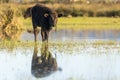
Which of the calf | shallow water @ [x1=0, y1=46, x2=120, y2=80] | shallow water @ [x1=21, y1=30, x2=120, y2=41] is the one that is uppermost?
shallow water @ [x1=0, y1=46, x2=120, y2=80]

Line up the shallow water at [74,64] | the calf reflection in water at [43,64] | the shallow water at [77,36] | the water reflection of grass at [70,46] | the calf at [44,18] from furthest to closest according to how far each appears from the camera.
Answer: the shallow water at [77,36] < the calf at [44,18] < the water reflection of grass at [70,46] < the calf reflection in water at [43,64] < the shallow water at [74,64]

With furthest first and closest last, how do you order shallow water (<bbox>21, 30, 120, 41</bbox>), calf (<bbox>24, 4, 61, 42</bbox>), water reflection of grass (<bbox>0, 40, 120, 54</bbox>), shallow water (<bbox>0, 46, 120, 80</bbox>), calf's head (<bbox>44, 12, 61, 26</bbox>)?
shallow water (<bbox>21, 30, 120, 41</bbox>)
calf (<bbox>24, 4, 61, 42</bbox>)
calf's head (<bbox>44, 12, 61, 26</bbox>)
water reflection of grass (<bbox>0, 40, 120, 54</bbox>)
shallow water (<bbox>0, 46, 120, 80</bbox>)

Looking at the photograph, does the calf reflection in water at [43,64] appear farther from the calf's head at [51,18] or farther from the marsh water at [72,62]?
the calf's head at [51,18]

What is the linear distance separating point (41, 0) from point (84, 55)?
44.0 meters

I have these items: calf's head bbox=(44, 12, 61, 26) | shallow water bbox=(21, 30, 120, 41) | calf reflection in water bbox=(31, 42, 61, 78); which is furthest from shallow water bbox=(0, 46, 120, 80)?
shallow water bbox=(21, 30, 120, 41)

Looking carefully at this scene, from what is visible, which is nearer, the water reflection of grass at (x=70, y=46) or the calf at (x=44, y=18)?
A: the water reflection of grass at (x=70, y=46)

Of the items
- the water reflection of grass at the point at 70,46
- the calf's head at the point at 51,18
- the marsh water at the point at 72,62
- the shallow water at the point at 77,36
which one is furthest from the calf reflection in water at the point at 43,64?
the shallow water at the point at 77,36

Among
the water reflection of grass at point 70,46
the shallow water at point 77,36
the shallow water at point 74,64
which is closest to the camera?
the shallow water at point 74,64

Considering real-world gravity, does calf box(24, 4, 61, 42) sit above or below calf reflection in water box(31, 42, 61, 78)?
below

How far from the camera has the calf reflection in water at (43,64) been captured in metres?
12.7

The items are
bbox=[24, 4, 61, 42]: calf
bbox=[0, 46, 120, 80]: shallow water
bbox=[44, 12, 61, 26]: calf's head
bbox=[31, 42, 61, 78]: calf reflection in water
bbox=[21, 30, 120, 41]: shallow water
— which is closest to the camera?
bbox=[0, 46, 120, 80]: shallow water

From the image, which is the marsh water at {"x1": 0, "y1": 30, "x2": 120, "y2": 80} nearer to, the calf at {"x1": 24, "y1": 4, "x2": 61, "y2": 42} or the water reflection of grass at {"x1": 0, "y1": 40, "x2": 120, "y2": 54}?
the water reflection of grass at {"x1": 0, "y1": 40, "x2": 120, "y2": 54}

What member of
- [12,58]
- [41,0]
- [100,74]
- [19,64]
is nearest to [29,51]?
[12,58]

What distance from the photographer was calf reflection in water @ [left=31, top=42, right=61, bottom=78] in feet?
41.6
